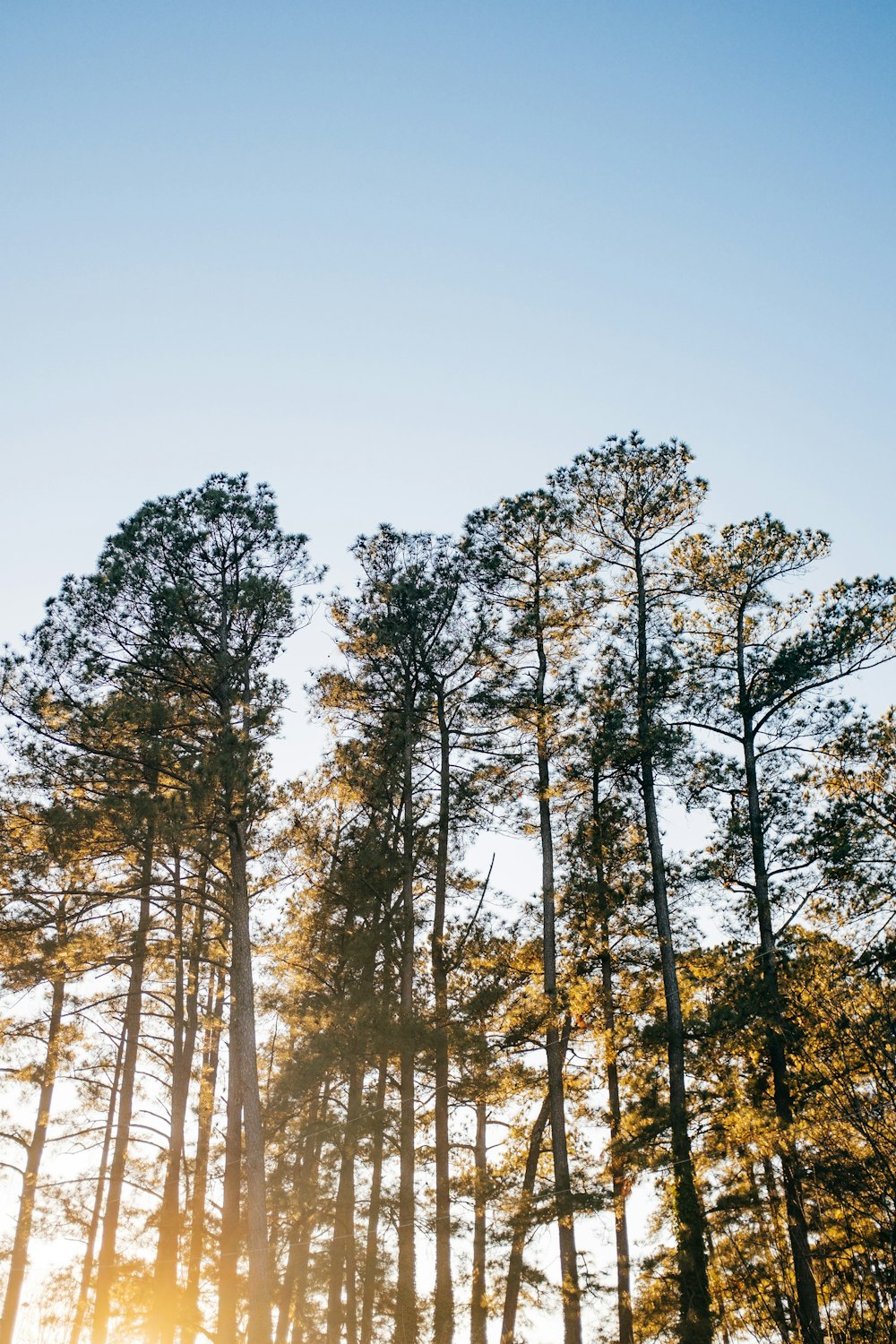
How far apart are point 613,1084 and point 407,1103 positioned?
3998mm

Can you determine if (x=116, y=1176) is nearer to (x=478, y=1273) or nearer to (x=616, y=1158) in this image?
(x=478, y=1273)

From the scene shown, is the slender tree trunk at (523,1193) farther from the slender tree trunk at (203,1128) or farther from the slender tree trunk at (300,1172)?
the slender tree trunk at (203,1128)

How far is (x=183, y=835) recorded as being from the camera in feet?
40.2

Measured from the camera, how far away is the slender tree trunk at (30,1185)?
1714cm

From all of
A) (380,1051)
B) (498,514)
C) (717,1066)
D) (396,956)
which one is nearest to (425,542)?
(498,514)

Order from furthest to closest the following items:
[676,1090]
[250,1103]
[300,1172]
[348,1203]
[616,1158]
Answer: [300,1172], [348,1203], [616,1158], [676,1090], [250,1103]

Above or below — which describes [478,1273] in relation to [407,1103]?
below

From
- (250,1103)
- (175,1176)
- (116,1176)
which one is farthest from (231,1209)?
(250,1103)

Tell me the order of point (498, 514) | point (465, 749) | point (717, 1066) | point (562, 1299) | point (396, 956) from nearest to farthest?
point (562, 1299), point (717, 1066), point (396, 956), point (465, 749), point (498, 514)

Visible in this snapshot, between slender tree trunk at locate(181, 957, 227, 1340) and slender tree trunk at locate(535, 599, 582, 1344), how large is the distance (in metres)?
5.65

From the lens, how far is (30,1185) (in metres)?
17.4

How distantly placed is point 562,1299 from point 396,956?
5.26m

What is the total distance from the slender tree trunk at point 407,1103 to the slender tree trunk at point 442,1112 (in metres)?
0.37

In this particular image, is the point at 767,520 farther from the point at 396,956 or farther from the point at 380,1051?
the point at 380,1051
